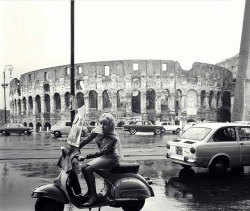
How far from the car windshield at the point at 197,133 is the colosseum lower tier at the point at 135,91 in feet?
107

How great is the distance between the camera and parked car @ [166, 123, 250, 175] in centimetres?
841

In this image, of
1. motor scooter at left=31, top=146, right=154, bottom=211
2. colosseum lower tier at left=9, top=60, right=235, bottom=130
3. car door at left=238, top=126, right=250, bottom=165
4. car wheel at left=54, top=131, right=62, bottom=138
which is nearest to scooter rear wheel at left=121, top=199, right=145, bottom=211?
motor scooter at left=31, top=146, right=154, bottom=211

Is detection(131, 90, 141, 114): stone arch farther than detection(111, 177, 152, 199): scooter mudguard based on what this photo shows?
Yes

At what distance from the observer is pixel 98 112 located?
4312 centimetres

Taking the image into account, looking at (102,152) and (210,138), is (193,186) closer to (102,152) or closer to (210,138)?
(210,138)

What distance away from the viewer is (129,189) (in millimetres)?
4809

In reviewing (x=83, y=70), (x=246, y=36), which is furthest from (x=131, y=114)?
(x=246, y=36)

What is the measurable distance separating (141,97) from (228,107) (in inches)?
541

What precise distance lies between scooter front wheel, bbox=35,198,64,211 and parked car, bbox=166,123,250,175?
4.54 meters

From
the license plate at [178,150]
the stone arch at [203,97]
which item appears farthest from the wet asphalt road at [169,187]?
the stone arch at [203,97]

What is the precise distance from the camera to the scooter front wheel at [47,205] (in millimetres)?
4680

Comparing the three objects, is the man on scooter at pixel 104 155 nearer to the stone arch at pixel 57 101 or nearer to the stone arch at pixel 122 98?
the stone arch at pixel 122 98

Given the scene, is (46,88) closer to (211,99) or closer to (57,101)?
(57,101)

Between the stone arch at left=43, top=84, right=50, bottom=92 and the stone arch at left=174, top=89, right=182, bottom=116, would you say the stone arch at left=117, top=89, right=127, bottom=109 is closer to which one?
the stone arch at left=174, top=89, right=182, bottom=116
